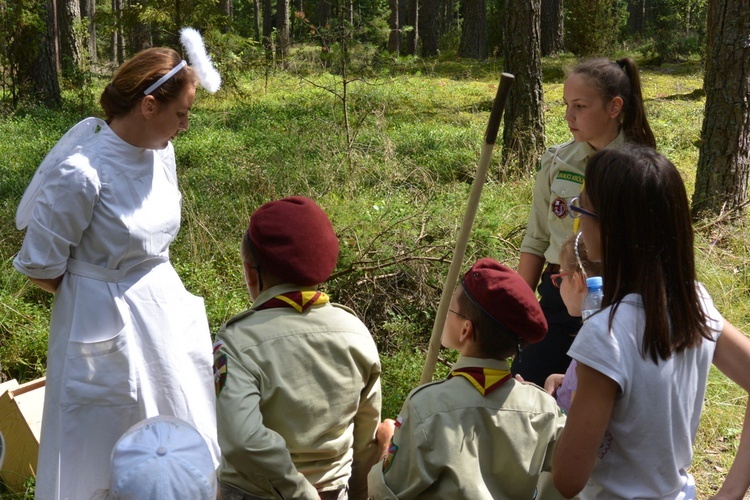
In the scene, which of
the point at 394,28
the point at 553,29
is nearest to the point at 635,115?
the point at 553,29

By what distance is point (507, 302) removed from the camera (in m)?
2.17

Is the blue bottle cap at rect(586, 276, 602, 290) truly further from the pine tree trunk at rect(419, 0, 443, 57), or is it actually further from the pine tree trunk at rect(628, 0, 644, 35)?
the pine tree trunk at rect(628, 0, 644, 35)

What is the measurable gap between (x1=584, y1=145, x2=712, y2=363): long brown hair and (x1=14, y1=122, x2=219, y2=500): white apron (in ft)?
5.37

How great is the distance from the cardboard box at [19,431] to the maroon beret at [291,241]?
70.7 inches

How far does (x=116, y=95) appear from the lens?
9.02ft

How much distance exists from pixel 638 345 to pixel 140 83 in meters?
1.93

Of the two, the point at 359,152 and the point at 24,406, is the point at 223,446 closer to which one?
the point at 24,406

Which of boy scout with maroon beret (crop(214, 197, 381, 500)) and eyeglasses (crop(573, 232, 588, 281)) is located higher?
eyeglasses (crop(573, 232, 588, 281))

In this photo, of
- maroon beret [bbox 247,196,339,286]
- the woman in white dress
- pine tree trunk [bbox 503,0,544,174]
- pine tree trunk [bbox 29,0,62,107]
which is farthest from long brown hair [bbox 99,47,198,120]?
pine tree trunk [bbox 29,0,62,107]

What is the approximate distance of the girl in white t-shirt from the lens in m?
1.82

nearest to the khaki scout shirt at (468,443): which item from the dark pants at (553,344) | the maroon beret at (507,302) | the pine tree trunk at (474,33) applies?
the maroon beret at (507,302)

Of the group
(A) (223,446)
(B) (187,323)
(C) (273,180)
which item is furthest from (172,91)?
(C) (273,180)

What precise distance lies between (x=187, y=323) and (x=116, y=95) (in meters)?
0.88

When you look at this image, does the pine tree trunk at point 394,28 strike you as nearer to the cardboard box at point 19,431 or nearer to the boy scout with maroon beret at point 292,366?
the cardboard box at point 19,431
